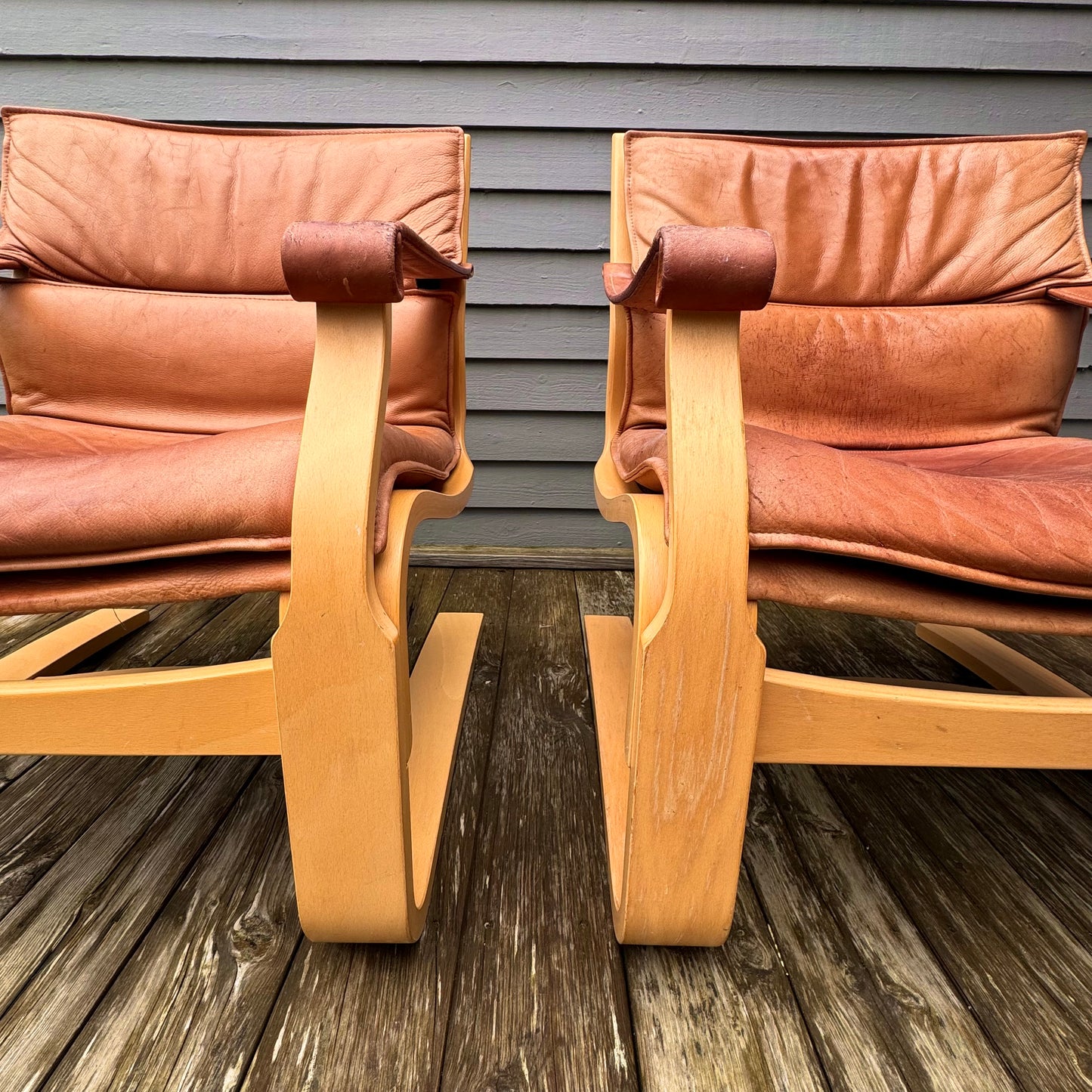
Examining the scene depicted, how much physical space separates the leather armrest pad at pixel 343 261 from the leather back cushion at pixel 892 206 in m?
0.64

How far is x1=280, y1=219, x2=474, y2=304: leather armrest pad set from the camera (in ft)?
1.75

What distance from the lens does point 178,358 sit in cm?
108

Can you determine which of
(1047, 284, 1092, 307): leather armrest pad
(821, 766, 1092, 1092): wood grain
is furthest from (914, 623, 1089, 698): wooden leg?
(1047, 284, 1092, 307): leather armrest pad

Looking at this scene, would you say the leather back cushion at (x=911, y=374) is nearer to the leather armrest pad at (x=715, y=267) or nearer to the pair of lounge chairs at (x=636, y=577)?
the pair of lounge chairs at (x=636, y=577)

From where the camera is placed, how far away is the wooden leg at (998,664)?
3.44ft

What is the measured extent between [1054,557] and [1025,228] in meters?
0.82

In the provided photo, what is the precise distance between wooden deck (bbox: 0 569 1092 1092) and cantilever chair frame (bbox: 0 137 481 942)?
9 cm

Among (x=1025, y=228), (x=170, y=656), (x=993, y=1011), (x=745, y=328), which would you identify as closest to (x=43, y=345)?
(x=170, y=656)

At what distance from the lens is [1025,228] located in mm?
1115

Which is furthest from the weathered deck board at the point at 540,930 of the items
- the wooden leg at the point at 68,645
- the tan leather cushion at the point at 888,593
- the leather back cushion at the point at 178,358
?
the wooden leg at the point at 68,645

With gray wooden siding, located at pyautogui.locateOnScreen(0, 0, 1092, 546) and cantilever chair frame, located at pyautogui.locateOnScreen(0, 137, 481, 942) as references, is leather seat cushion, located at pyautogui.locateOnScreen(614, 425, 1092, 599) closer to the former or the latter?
cantilever chair frame, located at pyautogui.locateOnScreen(0, 137, 481, 942)

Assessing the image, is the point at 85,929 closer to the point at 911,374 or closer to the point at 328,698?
the point at 328,698

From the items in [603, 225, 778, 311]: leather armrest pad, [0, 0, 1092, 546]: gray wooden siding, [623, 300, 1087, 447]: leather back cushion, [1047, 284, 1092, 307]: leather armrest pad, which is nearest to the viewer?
[603, 225, 778, 311]: leather armrest pad

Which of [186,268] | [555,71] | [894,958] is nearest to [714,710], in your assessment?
[894,958]
